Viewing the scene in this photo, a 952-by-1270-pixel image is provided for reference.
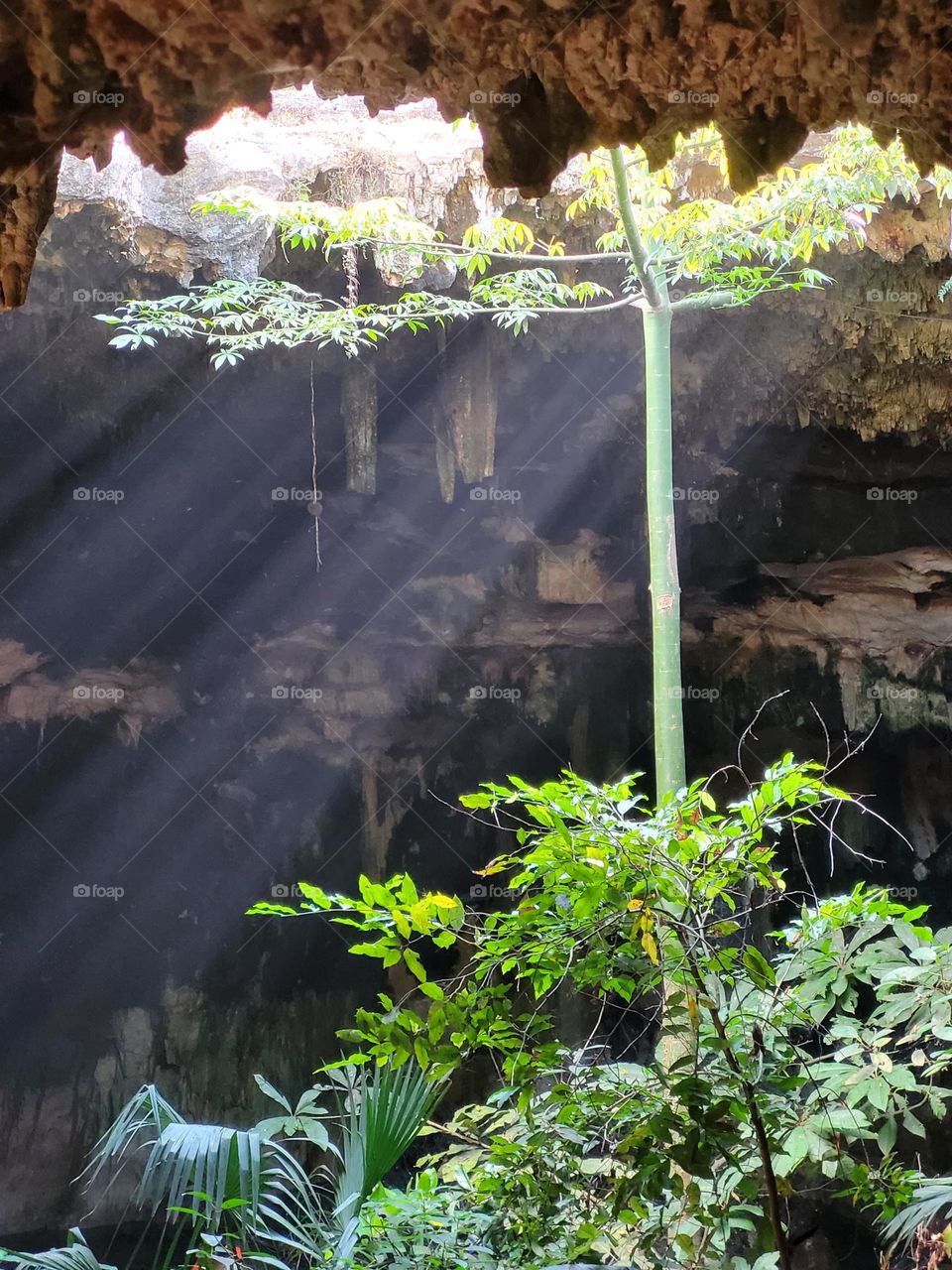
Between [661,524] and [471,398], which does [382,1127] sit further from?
[471,398]

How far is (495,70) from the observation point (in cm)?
180

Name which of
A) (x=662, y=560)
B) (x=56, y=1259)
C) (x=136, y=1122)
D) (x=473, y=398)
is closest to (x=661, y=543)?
(x=662, y=560)

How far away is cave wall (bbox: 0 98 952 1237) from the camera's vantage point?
7203mm

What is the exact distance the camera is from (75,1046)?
760 cm

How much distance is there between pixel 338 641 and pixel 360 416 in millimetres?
1947

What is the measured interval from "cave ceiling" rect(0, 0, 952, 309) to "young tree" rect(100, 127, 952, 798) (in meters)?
1.95

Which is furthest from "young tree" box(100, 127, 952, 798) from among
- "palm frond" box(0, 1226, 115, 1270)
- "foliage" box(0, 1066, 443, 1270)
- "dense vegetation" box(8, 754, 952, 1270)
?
"palm frond" box(0, 1226, 115, 1270)

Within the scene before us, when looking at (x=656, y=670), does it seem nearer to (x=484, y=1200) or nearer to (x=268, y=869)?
(x=484, y=1200)

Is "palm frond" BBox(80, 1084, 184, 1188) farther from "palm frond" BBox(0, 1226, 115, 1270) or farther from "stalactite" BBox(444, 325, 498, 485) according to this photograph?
"stalactite" BBox(444, 325, 498, 485)

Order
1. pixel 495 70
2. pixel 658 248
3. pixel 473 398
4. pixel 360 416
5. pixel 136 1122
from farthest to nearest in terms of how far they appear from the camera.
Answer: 1. pixel 360 416
2. pixel 473 398
3. pixel 658 248
4. pixel 136 1122
5. pixel 495 70

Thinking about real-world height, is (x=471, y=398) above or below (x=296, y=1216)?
→ above

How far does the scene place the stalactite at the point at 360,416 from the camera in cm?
677

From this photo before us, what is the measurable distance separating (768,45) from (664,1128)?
1.72 metres

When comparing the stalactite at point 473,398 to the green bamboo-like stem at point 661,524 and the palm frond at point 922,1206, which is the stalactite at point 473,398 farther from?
the palm frond at point 922,1206
